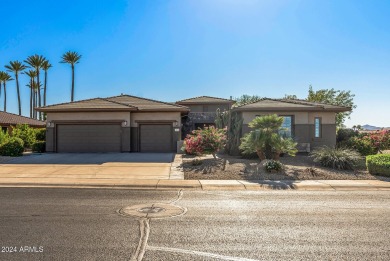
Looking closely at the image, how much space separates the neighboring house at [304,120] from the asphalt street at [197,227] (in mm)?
11951

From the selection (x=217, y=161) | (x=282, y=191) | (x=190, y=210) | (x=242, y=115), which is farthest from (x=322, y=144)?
(x=190, y=210)

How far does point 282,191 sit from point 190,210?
4.65 metres

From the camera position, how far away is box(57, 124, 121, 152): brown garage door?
939 inches

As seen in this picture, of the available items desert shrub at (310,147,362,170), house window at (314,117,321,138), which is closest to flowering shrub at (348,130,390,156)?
house window at (314,117,321,138)

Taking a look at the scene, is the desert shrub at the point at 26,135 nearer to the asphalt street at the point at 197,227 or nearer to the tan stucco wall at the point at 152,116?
the tan stucco wall at the point at 152,116

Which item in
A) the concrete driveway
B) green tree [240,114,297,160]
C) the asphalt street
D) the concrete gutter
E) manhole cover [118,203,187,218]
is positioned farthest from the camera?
green tree [240,114,297,160]

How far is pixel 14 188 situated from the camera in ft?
36.1

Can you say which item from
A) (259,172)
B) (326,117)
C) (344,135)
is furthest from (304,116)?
(259,172)

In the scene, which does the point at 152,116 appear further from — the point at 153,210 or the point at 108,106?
the point at 153,210

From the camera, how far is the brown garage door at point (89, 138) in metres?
23.8

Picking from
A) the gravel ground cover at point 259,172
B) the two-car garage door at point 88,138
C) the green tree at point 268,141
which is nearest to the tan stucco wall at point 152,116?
the two-car garage door at point 88,138

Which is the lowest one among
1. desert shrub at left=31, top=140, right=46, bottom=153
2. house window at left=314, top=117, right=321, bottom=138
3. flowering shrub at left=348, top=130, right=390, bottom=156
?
desert shrub at left=31, top=140, right=46, bottom=153

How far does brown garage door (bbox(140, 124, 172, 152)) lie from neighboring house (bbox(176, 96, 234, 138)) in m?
7.49

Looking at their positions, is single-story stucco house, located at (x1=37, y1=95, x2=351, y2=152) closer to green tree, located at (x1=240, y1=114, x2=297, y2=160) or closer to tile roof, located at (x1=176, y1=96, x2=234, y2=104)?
green tree, located at (x1=240, y1=114, x2=297, y2=160)
